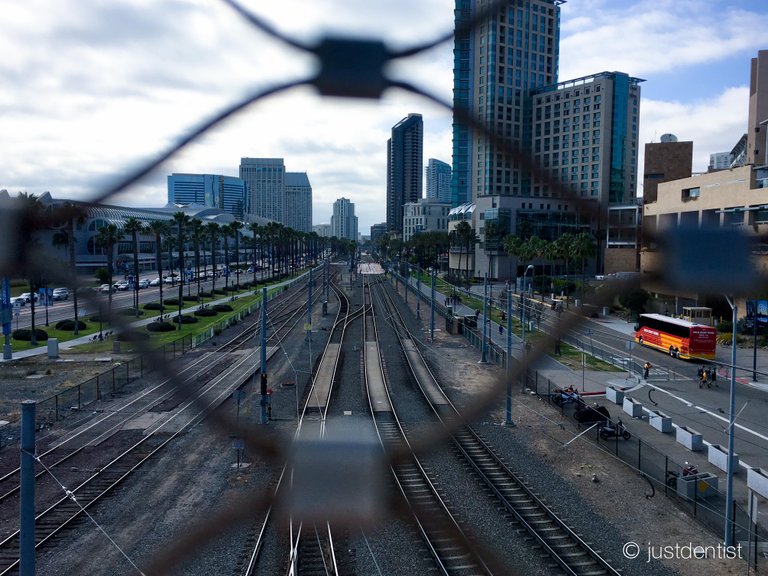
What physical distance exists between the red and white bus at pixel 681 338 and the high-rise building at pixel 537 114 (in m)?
16.6

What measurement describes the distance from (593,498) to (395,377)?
24.9 ft

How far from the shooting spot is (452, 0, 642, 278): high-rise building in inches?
31.4

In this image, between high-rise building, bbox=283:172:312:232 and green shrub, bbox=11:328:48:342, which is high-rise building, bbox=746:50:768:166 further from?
high-rise building, bbox=283:172:312:232

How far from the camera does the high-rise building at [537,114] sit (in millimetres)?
797

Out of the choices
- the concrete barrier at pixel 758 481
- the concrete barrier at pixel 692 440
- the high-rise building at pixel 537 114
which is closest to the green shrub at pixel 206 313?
the concrete barrier at pixel 692 440

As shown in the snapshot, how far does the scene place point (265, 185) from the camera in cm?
183

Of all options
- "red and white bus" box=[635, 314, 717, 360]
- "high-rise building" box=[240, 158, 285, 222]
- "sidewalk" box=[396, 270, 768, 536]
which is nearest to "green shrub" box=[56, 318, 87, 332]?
"sidewalk" box=[396, 270, 768, 536]

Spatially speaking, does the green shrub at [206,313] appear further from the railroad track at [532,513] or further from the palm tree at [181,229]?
the railroad track at [532,513]

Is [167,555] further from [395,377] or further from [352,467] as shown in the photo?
[395,377]

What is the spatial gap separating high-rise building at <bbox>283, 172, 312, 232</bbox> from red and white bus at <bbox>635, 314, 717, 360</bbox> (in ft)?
56.0

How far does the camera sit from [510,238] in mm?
35406

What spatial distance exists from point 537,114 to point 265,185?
874 millimetres

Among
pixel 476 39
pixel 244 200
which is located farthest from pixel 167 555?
pixel 244 200

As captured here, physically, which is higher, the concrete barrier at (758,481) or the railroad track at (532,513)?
the concrete barrier at (758,481)
